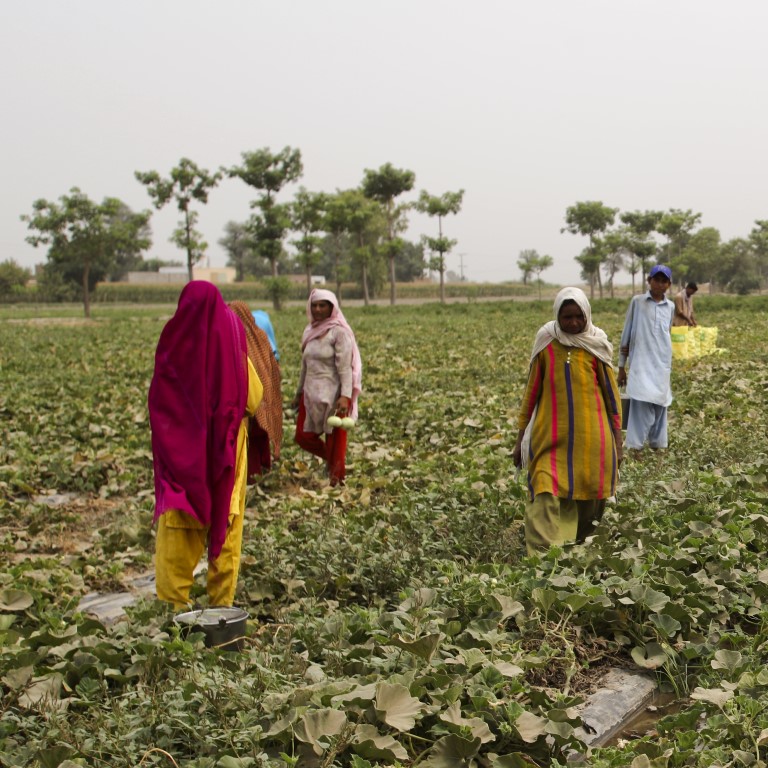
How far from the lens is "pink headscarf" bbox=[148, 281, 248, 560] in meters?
4.14

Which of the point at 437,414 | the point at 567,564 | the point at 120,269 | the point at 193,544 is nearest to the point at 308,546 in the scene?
the point at 193,544

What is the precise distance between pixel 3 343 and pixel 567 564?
1704 centimetres

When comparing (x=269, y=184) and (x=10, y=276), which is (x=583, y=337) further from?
(x=10, y=276)

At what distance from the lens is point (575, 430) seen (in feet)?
14.7

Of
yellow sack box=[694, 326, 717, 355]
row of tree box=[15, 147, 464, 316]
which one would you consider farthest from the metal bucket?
row of tree box=[15, 147, 464, 316]

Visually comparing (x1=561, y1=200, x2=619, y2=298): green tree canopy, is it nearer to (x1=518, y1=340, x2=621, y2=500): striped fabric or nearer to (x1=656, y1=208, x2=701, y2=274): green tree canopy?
(x1=656, y1=208, x2=701, y2=274): green tree canopy

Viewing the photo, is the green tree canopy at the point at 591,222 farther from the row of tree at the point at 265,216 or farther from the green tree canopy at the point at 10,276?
the green tree canopy at the point at 10,276

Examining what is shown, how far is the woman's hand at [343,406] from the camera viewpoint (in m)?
6.97

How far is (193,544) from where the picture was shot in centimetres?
420

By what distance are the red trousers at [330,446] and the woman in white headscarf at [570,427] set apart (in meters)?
2.70

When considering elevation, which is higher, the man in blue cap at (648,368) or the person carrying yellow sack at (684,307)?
the person carrying yellow sack at (684,307)

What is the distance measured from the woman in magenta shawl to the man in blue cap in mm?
3998

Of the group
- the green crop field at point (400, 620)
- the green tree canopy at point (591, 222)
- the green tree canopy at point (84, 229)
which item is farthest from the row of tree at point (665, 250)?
the green crop field at point (400, 620)

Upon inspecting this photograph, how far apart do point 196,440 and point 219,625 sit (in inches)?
41.1
